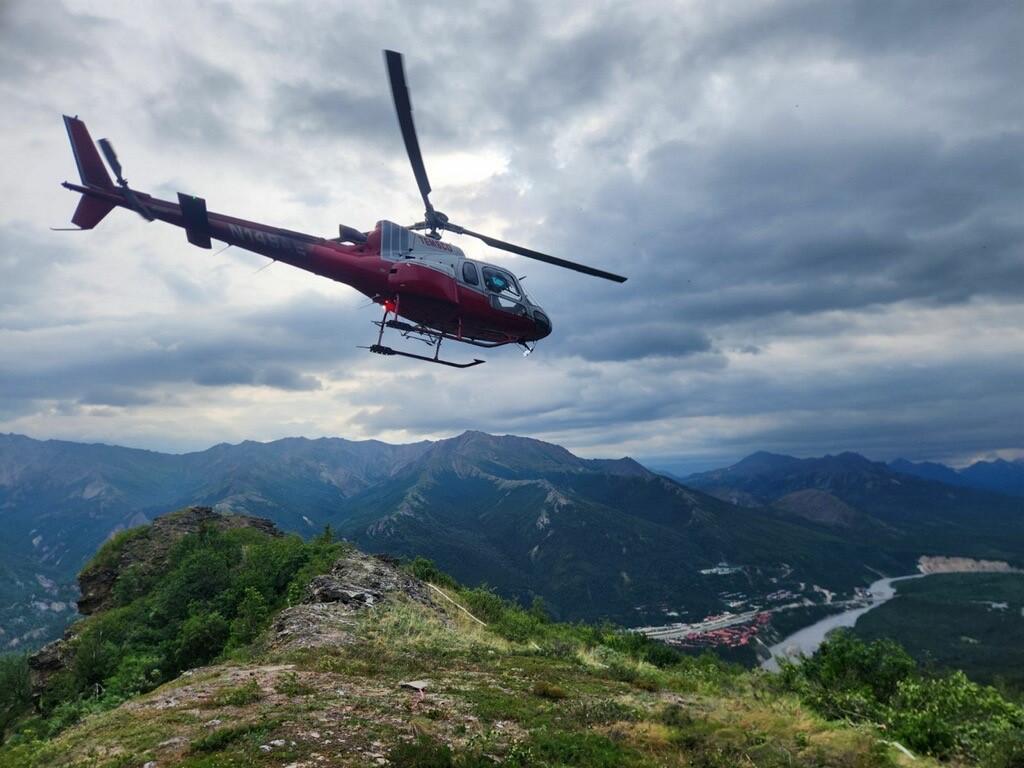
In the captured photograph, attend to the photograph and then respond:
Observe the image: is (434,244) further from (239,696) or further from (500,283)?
(239,696)

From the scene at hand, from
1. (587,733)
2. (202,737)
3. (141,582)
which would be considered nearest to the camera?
(202,737)

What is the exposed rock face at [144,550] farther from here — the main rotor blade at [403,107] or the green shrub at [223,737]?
the main rotor blade at [403,107]

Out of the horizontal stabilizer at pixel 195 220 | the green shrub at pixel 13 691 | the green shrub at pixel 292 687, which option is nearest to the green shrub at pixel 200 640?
the green shrub at pixel 13 691

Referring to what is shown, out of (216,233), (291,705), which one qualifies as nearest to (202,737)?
(291,705)

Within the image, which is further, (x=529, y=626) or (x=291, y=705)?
(x=529, y=626)

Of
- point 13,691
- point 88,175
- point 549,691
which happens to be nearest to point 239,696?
point 549,691

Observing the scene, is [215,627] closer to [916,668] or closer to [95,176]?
[95,176]
